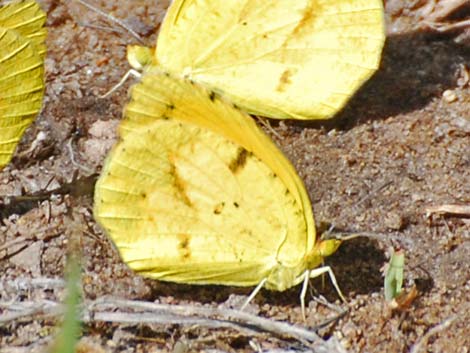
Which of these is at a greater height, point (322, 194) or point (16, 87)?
point (16, 87)

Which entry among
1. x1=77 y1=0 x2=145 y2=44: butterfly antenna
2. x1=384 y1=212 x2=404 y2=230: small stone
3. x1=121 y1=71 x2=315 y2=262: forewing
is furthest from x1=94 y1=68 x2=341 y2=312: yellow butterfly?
x1=77 y1=0 x2=145 y2=44: butterfly antenna

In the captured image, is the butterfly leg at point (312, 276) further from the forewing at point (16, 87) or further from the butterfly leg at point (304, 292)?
the forewing at point (16, 87)

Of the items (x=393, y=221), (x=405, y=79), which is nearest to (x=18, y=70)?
(x=393, y=221)

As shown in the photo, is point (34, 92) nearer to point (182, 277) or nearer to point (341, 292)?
point (182, 277)

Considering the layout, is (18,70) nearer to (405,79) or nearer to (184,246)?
(184,246)

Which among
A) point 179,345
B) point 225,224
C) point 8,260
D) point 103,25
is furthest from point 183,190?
point 103,25

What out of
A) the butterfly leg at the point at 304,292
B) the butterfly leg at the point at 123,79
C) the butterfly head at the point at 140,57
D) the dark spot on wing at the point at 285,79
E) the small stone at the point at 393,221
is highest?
the butterfly head at the point at 140,57

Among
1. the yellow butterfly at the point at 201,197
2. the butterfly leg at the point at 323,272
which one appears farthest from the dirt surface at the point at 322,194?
the yellow butterfly at the point at 201,197
